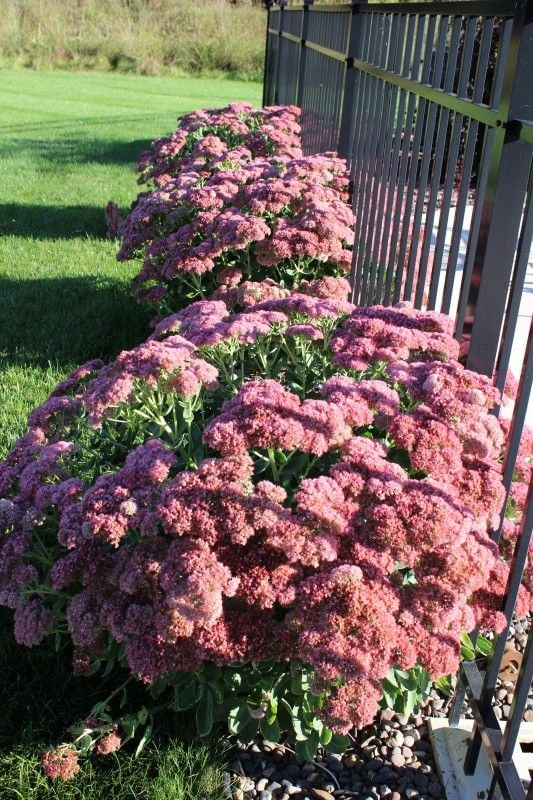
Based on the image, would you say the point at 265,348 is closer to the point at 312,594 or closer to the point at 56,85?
the point at 312,594

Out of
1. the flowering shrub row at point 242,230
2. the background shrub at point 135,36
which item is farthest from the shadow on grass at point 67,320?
the background shrub at point 135,36

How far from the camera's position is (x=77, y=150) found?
1335 cm

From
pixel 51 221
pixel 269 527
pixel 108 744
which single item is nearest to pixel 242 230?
pixel 269 527

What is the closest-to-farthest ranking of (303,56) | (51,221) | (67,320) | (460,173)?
(460,173) → (67,320) → (303,56) → (51,221)

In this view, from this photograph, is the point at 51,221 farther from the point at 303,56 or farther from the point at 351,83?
the point at 351,83

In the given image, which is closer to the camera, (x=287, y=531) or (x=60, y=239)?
(x=287, y=531)

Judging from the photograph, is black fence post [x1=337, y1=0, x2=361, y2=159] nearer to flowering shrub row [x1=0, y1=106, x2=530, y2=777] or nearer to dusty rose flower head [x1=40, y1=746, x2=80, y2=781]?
flowering shrub row [x1=0, y1=106, x2=530, y2=777]

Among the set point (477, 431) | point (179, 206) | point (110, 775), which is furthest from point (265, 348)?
point (179, 206)

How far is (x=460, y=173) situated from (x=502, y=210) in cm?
158

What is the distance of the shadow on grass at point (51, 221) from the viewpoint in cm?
830

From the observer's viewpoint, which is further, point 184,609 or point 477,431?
point 477,431

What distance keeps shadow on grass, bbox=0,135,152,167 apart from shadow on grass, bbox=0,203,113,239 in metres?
3.17

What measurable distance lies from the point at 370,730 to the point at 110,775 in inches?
31.2

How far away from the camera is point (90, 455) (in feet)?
8.89
